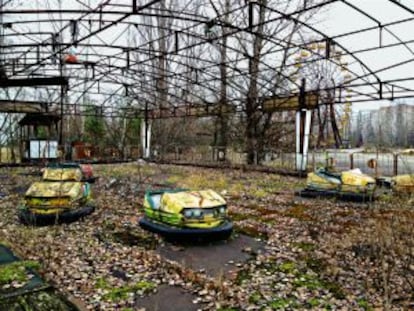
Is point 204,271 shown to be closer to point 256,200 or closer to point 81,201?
point 81,201

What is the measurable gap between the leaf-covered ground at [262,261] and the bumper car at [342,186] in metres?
0.87

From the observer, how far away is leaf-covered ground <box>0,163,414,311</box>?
124 inches

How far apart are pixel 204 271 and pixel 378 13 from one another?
228 inches

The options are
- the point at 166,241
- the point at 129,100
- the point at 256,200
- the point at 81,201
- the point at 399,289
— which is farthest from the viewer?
the point at 129,100

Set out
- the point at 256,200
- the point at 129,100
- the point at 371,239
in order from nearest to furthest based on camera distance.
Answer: the point at 371,239, the point at 256,200, the point at 129,100

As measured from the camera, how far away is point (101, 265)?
3883 millimetres

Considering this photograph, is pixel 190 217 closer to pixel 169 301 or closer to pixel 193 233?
pixel 193 233

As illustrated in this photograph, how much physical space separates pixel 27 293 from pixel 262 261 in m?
2.25

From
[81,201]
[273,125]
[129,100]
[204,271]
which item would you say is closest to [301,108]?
[273,125]

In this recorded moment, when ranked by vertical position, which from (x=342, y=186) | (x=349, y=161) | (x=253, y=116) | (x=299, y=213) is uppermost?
(x=253, y=116)

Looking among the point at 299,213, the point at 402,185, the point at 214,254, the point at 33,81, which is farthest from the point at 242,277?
the point at 33,81

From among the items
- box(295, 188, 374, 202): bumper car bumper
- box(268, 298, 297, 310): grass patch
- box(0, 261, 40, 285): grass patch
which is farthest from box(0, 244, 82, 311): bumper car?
box(295, 188, 374, 202): bumper car bumper

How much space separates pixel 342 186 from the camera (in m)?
7.73

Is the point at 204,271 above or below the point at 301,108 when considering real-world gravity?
below
